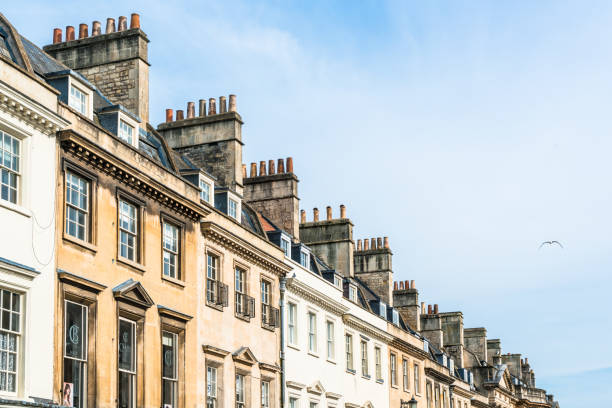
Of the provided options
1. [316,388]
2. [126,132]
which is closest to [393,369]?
[316,388]

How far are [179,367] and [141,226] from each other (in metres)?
4.65

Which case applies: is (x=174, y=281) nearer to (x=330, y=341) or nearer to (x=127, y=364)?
(x=127, y=364)

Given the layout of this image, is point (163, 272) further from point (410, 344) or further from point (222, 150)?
point (410, 344)

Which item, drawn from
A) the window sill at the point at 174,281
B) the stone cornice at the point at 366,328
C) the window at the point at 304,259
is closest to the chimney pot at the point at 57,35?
the window sill at the point at 174,281

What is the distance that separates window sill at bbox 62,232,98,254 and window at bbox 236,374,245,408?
1056 centimetres

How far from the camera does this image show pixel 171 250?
104ft

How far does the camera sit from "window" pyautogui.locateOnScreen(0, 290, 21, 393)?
74.3 feet

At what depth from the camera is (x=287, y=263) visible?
4088 cm

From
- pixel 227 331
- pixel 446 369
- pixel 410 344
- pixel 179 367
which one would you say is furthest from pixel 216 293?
pixel 446 369

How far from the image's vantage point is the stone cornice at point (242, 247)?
33.9 m

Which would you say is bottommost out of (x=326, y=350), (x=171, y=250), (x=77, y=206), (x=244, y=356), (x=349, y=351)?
(x=244, y=356)

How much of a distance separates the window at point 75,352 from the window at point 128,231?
9.82 ft

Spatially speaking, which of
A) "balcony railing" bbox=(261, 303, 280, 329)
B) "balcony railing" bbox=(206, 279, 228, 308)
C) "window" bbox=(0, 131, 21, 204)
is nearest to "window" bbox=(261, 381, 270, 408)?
"balcony railing" bbox=(261, 303, 280, 329)

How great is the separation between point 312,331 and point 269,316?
5.37 meters
